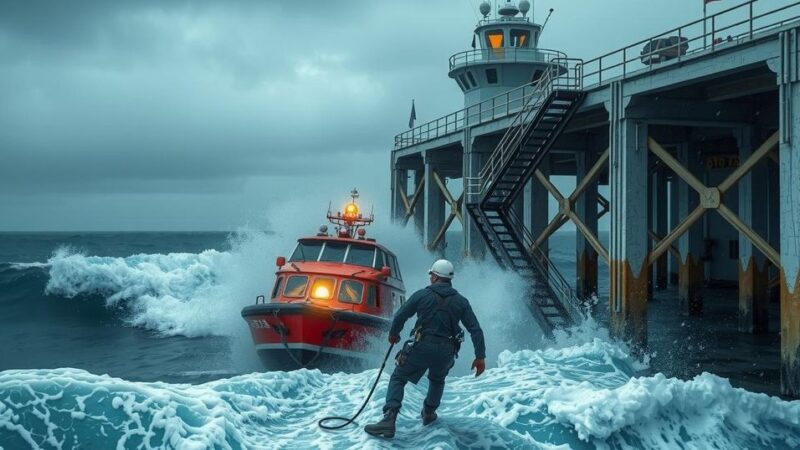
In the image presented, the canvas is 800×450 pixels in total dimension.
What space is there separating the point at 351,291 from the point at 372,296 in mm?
557

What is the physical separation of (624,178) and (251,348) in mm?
10398

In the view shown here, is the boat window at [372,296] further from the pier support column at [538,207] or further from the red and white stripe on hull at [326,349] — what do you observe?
the pier support column at [538,207]

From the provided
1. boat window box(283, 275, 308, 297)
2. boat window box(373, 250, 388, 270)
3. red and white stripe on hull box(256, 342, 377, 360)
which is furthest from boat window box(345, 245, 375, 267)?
red and white stripe on hull box(256, 342, 377, 360)

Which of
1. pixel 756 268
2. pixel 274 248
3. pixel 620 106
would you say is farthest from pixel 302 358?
pixel 756 268

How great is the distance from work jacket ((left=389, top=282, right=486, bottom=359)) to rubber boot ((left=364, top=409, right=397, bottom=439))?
90cm

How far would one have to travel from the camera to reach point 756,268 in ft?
67.6

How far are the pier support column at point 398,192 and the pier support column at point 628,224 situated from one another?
20.0m

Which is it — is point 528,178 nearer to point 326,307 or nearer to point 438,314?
point 326,307

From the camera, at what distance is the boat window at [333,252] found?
52.9 ft

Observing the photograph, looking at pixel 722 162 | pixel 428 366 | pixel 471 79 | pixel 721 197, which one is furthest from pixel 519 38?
pixel 428 366

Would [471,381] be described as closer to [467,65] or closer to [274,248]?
[274,248]

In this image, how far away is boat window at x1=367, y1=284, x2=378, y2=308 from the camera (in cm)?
1516

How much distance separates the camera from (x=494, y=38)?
1247 inches

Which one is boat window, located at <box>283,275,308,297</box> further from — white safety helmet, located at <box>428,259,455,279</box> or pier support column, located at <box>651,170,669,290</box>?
pier support column, located at <box>651,170,669,290</box>
